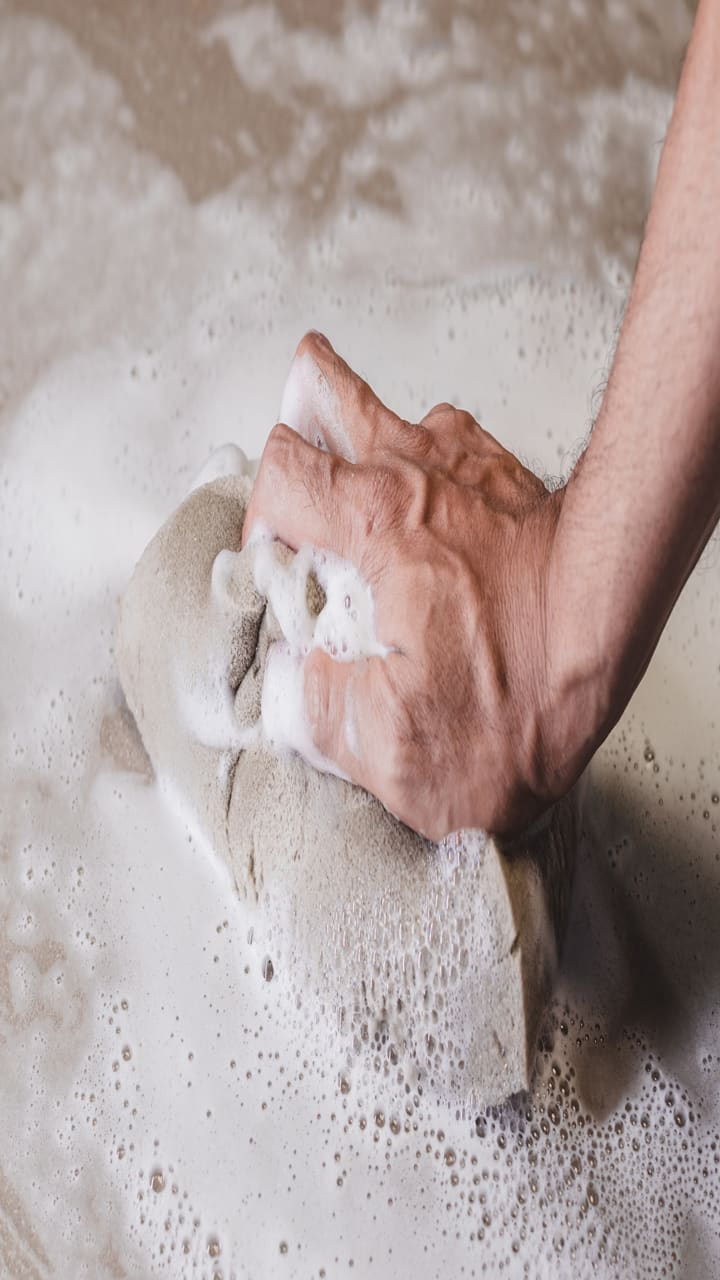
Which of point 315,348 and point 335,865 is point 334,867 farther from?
point 315,348

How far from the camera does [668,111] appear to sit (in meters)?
1.17

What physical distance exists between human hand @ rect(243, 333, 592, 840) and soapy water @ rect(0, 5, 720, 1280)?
205 millimetres

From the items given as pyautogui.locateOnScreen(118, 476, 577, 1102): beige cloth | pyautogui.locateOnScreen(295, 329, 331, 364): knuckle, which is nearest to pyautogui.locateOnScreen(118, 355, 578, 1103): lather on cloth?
pyautogui.locateOnScreen(118, 476, 577, 1102): beige cloth

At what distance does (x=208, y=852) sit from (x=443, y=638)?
1.20 feet

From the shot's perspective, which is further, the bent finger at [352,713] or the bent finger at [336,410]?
the bent finger at [336,410]

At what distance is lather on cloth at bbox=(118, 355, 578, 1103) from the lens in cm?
60

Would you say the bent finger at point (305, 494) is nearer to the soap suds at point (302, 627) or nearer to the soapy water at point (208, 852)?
the soap suds at point (302, 627)

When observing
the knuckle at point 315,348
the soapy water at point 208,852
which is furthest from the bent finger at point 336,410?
the soapy water at point 208,852

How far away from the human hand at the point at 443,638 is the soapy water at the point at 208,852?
8.1 inches

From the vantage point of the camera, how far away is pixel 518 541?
58 centimetres

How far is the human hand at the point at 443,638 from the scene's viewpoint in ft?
1.81

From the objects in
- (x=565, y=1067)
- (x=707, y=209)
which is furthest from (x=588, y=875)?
(x=707, y=209)

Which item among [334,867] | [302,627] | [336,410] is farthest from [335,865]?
[336,410]

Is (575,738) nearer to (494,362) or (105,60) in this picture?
(494,362)
